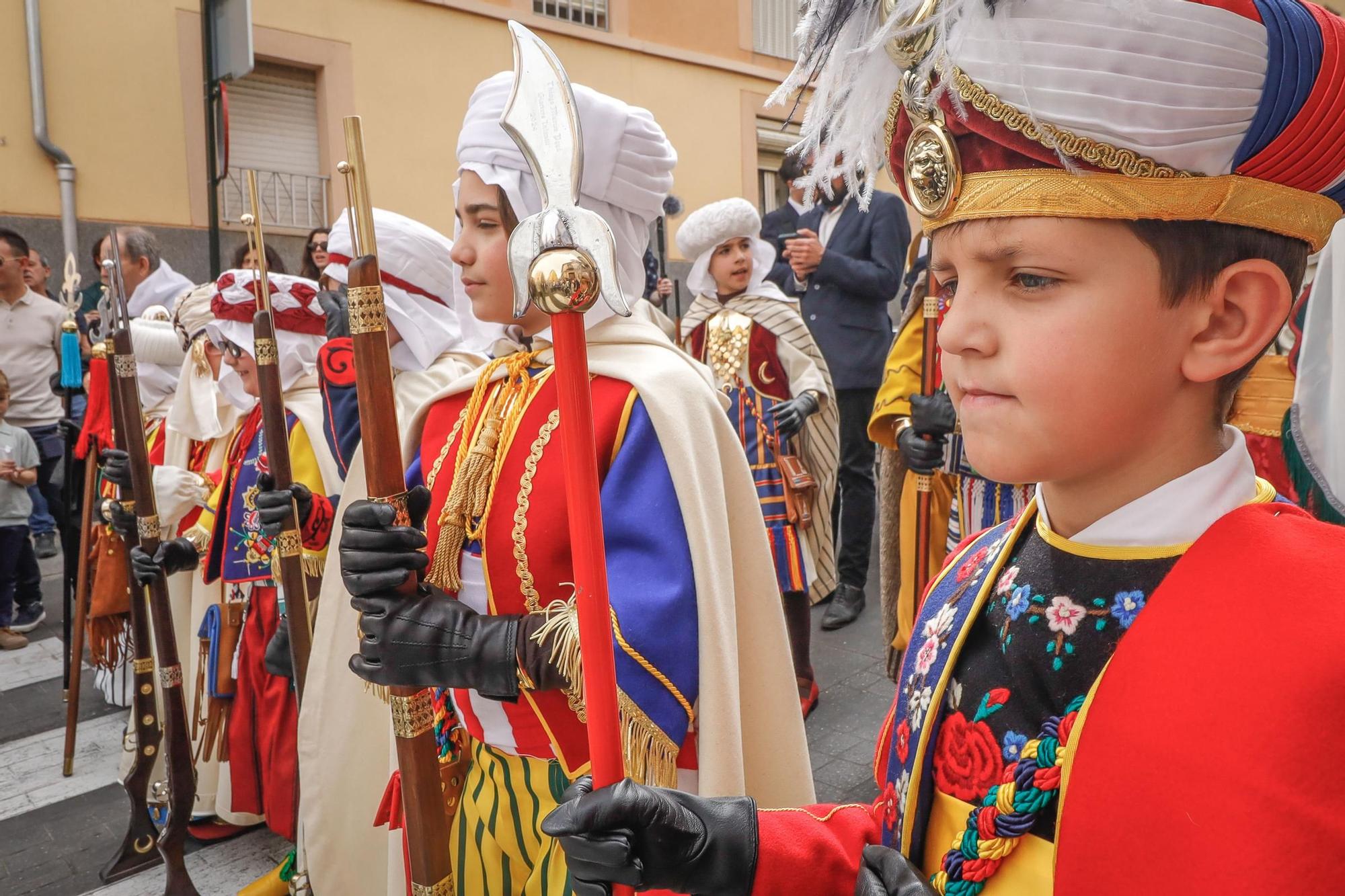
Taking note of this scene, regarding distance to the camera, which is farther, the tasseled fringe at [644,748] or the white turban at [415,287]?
the white turban at [415,287]

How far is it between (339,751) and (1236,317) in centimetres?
211

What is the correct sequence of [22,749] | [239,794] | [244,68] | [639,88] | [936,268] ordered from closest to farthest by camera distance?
1. [936,268]
2. [239,794]
3. [22,749]
4. [244,68]
5. [639,88]

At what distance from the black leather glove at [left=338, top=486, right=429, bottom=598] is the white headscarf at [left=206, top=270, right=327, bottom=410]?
2.14 metres

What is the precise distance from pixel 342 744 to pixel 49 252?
25.4ft

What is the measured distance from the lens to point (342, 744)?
2.30 metres

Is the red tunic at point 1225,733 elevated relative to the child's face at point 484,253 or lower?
lower

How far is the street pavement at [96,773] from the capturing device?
3428mm

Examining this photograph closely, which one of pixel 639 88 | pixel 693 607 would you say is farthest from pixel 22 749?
pixel 639 88

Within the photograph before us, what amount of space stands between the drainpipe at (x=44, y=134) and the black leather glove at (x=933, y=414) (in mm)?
7435

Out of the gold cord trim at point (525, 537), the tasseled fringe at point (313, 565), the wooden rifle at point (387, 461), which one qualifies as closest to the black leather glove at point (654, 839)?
the wooden rifle at point (387, 461)

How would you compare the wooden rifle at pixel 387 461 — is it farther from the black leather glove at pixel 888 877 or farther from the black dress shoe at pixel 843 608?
the black dress shoe at pixel 843 608

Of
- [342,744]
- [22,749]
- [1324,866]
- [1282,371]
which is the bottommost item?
[22,749]

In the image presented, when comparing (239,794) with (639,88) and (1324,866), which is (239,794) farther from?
(639,88)

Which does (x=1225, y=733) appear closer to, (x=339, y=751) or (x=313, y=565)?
(x=339, y=751)
